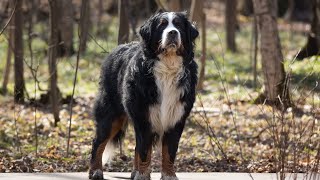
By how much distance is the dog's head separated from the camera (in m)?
8.27

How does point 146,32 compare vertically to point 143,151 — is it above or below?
above

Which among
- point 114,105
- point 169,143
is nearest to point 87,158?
point 114,105

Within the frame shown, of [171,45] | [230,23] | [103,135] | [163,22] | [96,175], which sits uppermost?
[163,22]

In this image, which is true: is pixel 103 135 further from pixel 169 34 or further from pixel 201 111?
pixel 201 111

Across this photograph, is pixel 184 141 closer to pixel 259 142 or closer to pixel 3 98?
pixel 259 142

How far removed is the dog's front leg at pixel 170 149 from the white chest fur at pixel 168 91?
9 cm

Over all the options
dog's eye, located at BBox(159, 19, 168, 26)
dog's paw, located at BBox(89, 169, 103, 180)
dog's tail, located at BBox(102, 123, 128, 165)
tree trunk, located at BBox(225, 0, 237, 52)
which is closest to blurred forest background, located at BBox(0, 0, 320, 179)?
dog's tail, located at BBox(102, 123, 128, 165)

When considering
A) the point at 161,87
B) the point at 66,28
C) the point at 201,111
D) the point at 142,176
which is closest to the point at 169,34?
the point at 161,87

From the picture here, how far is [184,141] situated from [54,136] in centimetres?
231

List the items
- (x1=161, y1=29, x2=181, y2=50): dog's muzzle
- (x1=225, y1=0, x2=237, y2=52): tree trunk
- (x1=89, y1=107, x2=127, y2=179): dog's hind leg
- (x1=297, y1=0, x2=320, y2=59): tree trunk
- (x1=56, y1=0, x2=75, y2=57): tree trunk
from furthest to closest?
(x1=225, y1=0, x2=237, y2=52): tree trunk < (x1=56, y1=0, x2=75, y2=57): tree trunk < (x1=297, y1=0, x2=320, y2=59): tree trunk < (x1=89, y1=107, x2=127, y2=179): dog's hind leg < (x1=161, y1=29, x2=181, y2=50): dog's muzzle

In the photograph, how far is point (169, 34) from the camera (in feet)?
27.1

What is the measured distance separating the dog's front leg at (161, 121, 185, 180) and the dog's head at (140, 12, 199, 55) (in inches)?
33.8

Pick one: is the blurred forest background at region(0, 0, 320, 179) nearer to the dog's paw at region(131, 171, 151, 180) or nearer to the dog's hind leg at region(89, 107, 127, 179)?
the dog's hind leg at region(89, 107, 127, 179)

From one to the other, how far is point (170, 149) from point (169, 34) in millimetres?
1295
